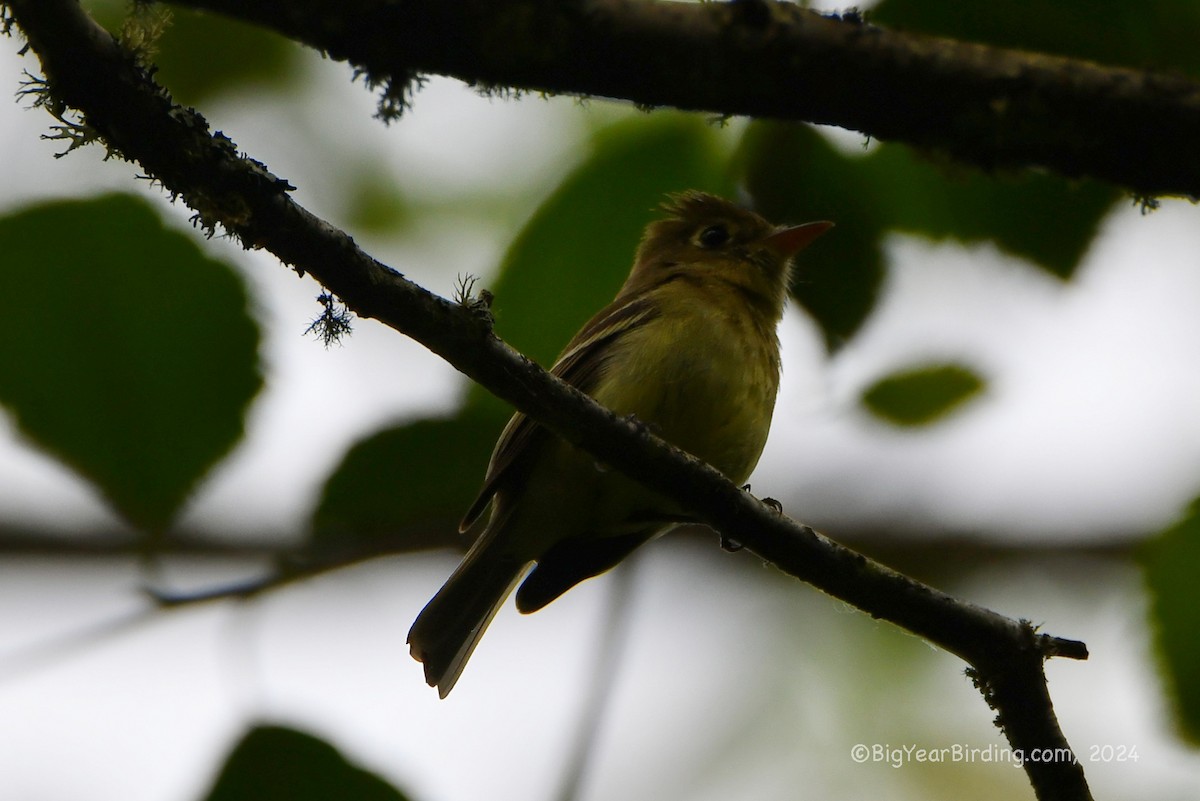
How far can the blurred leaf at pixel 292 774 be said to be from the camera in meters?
2.32

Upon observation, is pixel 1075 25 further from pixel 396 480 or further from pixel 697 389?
pixel 697 389

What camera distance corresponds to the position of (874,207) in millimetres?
2566

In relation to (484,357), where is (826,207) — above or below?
above

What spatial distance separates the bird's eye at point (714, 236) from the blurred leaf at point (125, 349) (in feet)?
12.9

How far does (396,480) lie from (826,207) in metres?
1.18

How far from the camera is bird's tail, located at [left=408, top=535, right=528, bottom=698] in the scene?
199 inches

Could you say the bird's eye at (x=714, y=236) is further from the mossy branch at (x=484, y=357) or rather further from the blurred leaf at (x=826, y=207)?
the blurred leaf at (x=826, y=207)

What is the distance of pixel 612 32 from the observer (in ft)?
5.59

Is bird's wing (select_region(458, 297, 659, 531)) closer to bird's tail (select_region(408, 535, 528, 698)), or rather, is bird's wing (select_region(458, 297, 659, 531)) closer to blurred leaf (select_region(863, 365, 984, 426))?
bird's tail (select_region(408, 535, 528, 698))

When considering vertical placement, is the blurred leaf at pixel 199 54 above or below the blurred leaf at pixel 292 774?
above

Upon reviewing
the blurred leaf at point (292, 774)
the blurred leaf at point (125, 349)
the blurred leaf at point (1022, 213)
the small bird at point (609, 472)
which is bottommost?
the blurred leaf at point (292, 774)

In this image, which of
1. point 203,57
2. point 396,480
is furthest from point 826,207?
point 203,57

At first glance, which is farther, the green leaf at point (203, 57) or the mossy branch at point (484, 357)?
the green leaf at point (203, 57)

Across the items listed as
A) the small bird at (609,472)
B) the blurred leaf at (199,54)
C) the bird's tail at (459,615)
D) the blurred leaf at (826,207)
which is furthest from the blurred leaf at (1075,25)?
the bird's tail at (459,615)
